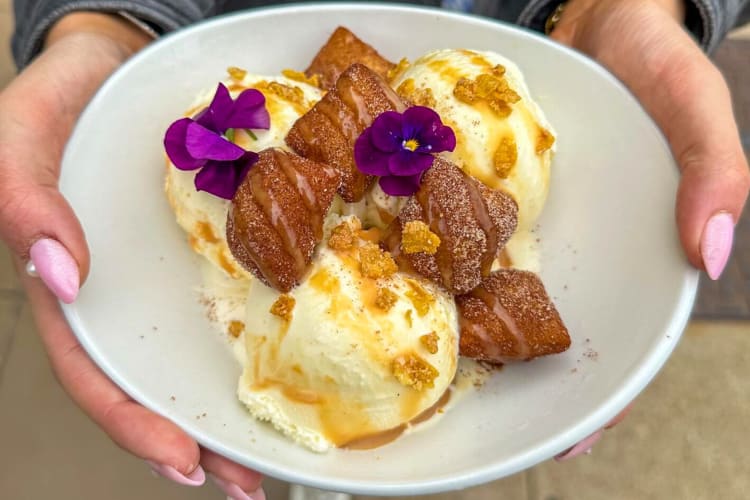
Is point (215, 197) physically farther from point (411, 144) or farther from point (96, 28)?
point (96, 28)

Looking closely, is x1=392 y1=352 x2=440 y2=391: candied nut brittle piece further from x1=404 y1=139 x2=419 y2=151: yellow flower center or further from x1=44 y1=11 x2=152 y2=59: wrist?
x1=44 y1=11 x2=152 y2=59: wrist

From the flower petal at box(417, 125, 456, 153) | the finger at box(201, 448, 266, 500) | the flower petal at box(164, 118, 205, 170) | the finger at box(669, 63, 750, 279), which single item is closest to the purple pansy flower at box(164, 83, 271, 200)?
the flower petal at box(164, 118, 205, 170)

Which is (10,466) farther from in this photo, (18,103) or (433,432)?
(433,432)

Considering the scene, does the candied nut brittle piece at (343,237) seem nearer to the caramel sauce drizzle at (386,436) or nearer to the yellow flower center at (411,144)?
the yellow flower center at (411,144)

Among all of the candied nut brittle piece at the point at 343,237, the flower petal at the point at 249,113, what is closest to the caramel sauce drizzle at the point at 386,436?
the candied nut brittle piece at the point at 343,237

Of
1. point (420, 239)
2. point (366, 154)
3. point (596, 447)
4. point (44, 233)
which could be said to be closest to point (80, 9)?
point (44, 233)

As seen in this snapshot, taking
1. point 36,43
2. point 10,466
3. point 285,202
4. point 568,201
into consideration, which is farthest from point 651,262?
point 10,466
